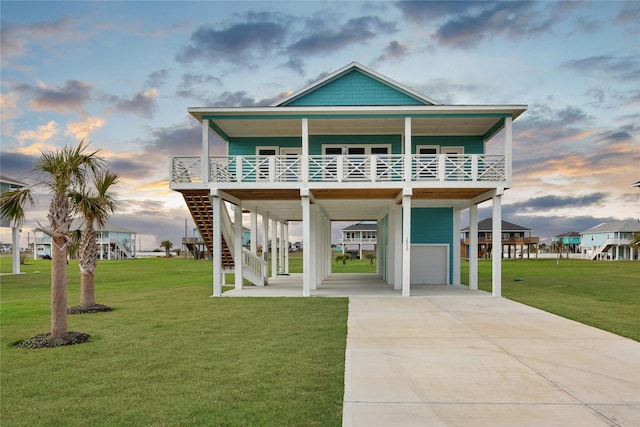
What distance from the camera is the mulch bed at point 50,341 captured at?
31.8ft

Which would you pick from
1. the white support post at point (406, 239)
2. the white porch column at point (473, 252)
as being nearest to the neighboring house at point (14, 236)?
the white support post at point (406, 239)

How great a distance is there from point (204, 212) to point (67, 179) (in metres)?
9.35

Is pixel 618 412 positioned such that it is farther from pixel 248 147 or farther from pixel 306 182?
pixel 248 147

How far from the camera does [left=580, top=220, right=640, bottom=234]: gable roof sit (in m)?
77.2

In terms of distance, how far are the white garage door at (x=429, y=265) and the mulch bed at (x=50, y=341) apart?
Result: 662 inches

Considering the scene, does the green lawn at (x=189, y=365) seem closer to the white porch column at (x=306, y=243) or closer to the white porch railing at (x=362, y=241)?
the white porch column at (x=306, y=243)

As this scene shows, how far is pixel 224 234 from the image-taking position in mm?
20203

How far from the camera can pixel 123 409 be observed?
584 cm

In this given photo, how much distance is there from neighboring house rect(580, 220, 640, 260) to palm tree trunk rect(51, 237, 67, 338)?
81.6 metres

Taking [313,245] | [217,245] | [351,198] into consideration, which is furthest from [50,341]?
[351,198]

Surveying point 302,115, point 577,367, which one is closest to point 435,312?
point 577,367

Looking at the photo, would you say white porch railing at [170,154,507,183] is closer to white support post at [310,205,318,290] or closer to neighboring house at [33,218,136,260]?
white support post at [310,205,318,290]

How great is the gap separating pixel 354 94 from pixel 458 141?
18.5 feet

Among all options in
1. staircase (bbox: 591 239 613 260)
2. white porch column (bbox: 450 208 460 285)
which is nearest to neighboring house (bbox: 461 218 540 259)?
staircase (bbox: 591 239 613 260)
